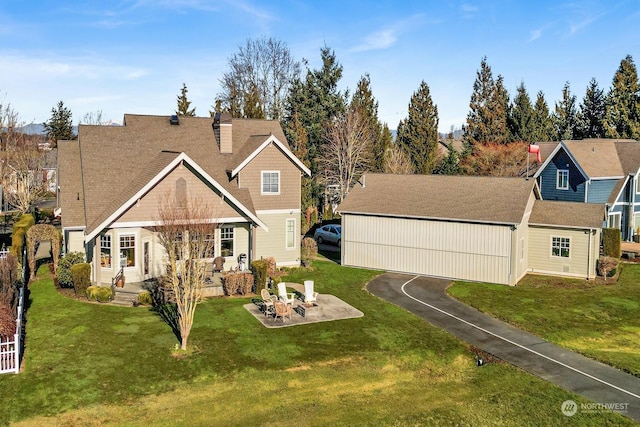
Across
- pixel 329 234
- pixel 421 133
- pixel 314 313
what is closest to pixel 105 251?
pixel 314 313

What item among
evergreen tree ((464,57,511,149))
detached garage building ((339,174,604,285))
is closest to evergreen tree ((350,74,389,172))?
evergreen tree ((464,57,511,149))

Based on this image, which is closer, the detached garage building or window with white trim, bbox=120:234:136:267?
window with white trim, bbox=120:234:136:267

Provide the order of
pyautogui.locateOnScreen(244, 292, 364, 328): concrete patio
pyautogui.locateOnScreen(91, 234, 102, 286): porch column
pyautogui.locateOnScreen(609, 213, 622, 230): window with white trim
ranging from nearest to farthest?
1. pyautogui.locateOnScreen(244, 292, 364, 328): concrete patio
2. pyautogui.locateOnScreen(91, 234, 102, 286): porch column
3. pyautogui.locateOnScreen(609, 213, 622, 230): window with white trim

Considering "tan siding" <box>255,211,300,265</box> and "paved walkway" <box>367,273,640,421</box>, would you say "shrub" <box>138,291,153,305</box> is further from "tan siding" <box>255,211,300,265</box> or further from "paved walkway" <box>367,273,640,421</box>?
"paved walkway" <box>367,273,640,421</box>

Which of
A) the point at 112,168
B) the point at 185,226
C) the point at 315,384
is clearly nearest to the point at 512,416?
the point at 315,384

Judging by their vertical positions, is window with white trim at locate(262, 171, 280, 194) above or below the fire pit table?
above

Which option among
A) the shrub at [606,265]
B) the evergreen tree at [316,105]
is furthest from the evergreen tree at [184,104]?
the shrub at [606,265]

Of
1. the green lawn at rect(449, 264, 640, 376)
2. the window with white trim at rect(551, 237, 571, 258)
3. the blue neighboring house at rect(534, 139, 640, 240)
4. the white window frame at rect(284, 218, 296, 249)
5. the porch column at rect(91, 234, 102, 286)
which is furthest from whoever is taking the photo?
the blue neighboring house at rect(534, 139, 640, 240)

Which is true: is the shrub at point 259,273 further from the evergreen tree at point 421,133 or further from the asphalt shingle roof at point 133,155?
the evergreen tree at point 421,133
